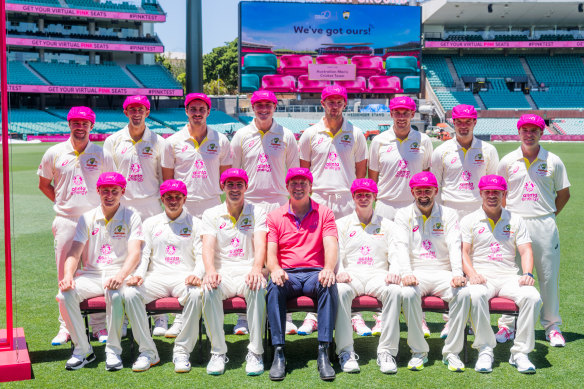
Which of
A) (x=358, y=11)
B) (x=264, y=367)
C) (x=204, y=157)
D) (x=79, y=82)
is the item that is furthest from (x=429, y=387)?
(x=79, y=82)

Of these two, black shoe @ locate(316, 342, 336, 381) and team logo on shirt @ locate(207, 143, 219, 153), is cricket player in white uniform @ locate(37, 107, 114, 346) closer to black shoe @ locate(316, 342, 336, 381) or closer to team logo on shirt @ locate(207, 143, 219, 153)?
team logo on shirt @ locate(207, 143, 219, 153)

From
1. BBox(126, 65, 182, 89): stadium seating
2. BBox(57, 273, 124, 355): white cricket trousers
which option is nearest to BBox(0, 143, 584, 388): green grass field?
BBox(57, 273, 124, 355): white cricket trousers

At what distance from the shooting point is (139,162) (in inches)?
242

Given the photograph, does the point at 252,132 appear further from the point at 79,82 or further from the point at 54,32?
the point at 54,32

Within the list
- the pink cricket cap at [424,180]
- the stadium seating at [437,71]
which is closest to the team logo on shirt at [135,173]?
the pink cricket cap at [424,180]

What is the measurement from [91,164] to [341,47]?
3693 centimetres

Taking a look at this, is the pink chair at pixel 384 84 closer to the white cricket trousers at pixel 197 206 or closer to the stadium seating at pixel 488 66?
the stadium seating at pixel 488 66

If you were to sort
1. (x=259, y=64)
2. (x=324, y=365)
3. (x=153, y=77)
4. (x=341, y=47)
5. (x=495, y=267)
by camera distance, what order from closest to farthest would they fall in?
(x=324, y=365), (x=495, y=267), (x=259, y=64), (x=341, y=47), (x=153, y=77)

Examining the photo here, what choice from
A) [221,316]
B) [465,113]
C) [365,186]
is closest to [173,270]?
[221,316]

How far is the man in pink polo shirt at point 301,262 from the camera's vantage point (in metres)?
5.05

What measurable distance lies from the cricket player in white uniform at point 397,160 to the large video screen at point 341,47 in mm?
33550

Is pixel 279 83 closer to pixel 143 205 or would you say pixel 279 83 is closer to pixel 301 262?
pixel 143 205

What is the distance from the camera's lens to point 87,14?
2072 inches

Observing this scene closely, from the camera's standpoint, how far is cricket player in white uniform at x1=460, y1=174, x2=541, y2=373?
16.8 ft
